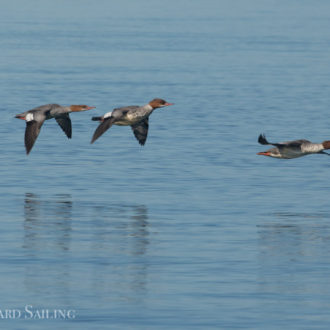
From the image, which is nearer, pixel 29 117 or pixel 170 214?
pixel 170 214

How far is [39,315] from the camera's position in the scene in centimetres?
2480

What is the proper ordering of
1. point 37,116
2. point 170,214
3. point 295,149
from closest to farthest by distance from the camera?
1. point 295,149
2. point 170,214
3. point 37,116

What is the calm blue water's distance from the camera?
2572cm

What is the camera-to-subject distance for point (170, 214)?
36.1 m

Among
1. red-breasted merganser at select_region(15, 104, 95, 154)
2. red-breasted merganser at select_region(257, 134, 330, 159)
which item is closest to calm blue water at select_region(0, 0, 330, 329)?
red-breasted merganser at select_region(257, 134, 330, 159)

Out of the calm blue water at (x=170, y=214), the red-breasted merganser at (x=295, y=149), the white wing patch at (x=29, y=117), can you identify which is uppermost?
the white wing patch at (x=29, y=117)

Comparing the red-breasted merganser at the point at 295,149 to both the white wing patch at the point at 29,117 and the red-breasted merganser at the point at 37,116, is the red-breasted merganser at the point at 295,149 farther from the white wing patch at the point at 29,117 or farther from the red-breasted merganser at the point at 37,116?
the white wing patch at the point at 29,117

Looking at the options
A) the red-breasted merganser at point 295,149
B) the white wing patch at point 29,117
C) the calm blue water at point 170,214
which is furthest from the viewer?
the white wing patch at point 29,117

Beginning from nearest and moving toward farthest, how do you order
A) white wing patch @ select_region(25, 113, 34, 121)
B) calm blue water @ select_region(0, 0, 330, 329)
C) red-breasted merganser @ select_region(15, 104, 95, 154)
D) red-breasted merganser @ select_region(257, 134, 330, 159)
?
calm blue water @ select_region(0, 0, 330, 329)
red-breasted merganser @ select_region(257, 134, 330, 159)
red-breasted merganser @ select_region(15, 104, 95, 154)
white wing patch @ select_region(25, 113, 34, 121)

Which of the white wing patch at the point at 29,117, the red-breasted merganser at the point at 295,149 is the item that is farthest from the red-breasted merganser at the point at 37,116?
the red-breasted merganser at the point at 295,149

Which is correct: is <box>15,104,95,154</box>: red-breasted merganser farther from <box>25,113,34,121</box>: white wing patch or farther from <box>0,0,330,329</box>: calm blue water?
<box>0,0,330,329</box>: calm blue water

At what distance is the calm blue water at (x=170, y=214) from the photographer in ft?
84.4

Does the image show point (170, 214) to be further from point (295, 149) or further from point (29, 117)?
point (29, 117)

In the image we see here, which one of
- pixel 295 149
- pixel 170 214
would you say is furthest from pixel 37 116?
pixel 295 149
